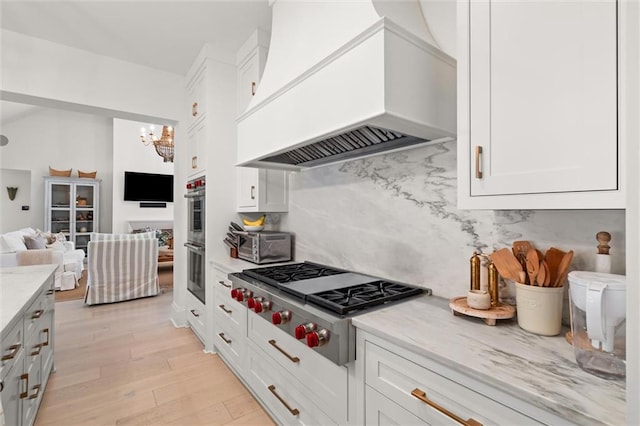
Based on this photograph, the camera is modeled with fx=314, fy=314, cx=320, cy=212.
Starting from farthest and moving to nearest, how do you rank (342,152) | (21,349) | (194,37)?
1. (194,37)
2. (342,152)
3. (21,349)

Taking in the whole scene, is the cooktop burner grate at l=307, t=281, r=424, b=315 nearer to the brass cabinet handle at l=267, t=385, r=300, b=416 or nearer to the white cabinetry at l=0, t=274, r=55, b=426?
the brass cabinet handle at l=267, t=385, r=300, b=416

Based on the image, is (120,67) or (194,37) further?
(120,67)

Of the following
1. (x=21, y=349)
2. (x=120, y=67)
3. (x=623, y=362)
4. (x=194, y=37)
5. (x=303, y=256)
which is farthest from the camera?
(x=120, y=67)

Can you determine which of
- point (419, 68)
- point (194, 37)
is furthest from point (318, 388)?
point (194, 37)

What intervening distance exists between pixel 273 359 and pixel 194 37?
266cm

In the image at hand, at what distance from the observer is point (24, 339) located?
159cm

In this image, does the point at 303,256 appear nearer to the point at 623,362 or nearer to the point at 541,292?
the point at 541,292

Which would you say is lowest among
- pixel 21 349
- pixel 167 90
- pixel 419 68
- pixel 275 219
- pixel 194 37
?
pixel 21 349

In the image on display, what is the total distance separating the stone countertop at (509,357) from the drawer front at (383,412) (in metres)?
0.21

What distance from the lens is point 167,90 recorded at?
337cm

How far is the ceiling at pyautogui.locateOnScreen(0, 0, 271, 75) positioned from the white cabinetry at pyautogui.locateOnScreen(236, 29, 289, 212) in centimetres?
13

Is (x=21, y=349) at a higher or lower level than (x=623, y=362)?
lower

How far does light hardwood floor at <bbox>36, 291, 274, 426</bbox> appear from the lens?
74.2 inches

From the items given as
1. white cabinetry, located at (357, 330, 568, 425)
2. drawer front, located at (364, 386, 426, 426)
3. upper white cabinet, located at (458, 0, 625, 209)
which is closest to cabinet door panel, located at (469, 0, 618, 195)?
upper white cabinet, located at (458, 0, 625, 209)
